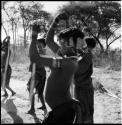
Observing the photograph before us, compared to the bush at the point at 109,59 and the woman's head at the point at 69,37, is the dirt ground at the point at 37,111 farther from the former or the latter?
the bush at the point at 109,59

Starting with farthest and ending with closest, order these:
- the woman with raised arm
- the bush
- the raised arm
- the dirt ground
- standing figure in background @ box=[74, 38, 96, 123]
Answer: the bush → the dirt ground → standing figure in background @ box=[74, 38, 96, 123] → the raised arm → the woman with raised arm

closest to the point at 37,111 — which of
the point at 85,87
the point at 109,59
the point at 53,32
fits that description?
the point at 85,87

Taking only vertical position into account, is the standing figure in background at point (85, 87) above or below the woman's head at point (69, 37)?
below

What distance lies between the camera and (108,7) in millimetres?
16391

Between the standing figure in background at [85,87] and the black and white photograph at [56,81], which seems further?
the standing figure in background at [85,87]

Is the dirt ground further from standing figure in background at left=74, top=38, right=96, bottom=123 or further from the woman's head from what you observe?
the woman's head

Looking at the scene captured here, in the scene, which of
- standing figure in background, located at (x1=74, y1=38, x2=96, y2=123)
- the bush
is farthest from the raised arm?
the bush

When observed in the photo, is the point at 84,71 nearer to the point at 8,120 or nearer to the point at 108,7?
the point at 8,120

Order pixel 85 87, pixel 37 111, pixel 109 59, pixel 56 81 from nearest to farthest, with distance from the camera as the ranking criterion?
1. pixel 56 81
2. pixel 85 87
3. pixel 37 111
4. pixel 109 59

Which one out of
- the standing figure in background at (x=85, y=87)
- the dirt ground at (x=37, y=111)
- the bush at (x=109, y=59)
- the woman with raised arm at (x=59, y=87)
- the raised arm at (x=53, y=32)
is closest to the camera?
the woman with raised arm at (x=59, y=87)

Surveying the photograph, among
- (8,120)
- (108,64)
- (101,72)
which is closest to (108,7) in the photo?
(108,64)

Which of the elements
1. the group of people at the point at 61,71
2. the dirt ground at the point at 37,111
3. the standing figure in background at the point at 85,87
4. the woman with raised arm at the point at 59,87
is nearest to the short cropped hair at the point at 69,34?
the group of people at the point at 61,71

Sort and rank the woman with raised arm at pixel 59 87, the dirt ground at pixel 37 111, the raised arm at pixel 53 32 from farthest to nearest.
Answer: the dirt ground at pixel 37 111 < the raised arm at pixel 53 32 < the woman with raised arm at pixel 59 87

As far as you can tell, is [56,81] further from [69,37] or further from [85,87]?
[85,87]
